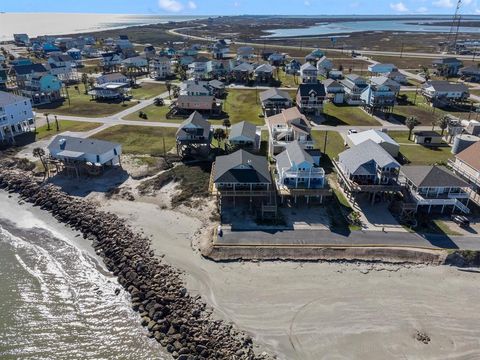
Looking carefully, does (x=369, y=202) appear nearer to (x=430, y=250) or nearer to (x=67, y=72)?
(x=430, y=250)

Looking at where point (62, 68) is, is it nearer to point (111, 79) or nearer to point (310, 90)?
point (111, 79)

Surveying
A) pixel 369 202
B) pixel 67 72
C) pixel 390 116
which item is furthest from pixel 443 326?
pixel 67 72

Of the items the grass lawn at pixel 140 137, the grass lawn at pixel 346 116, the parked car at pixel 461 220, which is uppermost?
the grass lawn at pixel 346 116

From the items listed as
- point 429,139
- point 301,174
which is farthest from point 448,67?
point 301,174

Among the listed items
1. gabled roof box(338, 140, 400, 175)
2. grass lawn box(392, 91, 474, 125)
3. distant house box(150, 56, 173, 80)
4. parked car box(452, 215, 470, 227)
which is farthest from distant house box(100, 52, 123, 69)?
parked car box(452, 215, 470, 227)

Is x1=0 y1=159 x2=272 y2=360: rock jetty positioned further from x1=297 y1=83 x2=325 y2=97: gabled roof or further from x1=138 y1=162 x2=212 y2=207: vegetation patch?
x1=297 y1=83 x2=325 y2=97: gabled roof

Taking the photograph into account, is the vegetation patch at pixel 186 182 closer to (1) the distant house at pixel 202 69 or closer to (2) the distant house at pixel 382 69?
(1) the distant house at pixel 202 69

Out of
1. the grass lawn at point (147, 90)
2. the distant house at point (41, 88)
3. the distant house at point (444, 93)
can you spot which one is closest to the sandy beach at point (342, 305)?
the grass lawn at point (147, 90)
